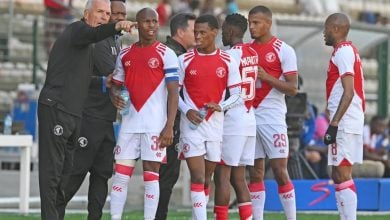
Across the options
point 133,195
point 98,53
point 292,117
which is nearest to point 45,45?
point 133,195

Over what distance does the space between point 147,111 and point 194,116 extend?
1.46ft

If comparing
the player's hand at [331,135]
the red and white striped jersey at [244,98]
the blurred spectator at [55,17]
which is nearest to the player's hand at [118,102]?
the red and white striped jersey at [244,98]

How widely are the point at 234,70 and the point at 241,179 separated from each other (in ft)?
3.80

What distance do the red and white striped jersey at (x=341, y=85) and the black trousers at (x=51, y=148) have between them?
8.91 ft

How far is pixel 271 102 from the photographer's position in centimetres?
1201

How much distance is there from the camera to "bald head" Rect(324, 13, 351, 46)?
11.9 m

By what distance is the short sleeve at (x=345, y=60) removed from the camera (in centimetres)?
1166

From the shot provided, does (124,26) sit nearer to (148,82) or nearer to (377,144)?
(148,82)

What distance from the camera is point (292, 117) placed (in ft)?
51.5

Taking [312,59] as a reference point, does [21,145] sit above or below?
below

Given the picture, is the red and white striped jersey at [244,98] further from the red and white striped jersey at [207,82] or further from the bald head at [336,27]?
the bald head at [336,27]

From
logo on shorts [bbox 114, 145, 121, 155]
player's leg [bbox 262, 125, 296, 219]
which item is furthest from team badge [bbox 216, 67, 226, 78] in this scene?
logo on shorts [bbox 114, 145, 121, 155]

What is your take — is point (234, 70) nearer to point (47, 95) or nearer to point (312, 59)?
point (47, 95)

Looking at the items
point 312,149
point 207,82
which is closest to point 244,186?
point 207,82
